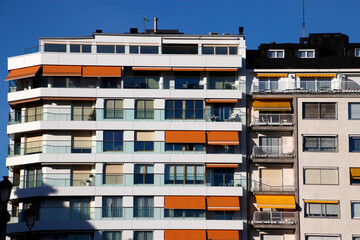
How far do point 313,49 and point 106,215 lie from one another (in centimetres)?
2127

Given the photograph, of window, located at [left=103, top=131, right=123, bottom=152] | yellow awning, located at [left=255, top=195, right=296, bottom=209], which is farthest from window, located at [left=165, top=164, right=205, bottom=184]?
yellow awning, located at [left=255, top=195, right=296, bottom=209]

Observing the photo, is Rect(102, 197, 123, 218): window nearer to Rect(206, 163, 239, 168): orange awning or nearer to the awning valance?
Rect(206, 163, 239, 168): orange awning

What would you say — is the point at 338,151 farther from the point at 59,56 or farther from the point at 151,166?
the point at 59,56

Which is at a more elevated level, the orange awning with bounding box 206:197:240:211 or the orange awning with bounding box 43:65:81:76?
the orange awning with bounding box 43:65:81:76

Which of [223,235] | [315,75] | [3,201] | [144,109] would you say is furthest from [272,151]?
[3,201]

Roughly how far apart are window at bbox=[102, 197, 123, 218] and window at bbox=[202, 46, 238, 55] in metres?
12.9

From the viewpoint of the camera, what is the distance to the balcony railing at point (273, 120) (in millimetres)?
54875

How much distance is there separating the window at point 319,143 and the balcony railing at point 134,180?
5.49m

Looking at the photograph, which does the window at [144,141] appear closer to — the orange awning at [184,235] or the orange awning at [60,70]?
the orange awning at [184,235]

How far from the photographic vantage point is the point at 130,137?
53.8 m

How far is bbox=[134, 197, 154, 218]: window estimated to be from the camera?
52.6 m

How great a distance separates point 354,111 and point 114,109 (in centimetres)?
1784

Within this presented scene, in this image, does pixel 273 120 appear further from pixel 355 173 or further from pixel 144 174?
pixel 144 174

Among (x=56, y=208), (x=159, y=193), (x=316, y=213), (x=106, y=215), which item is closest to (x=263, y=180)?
(x=316, y=213)
